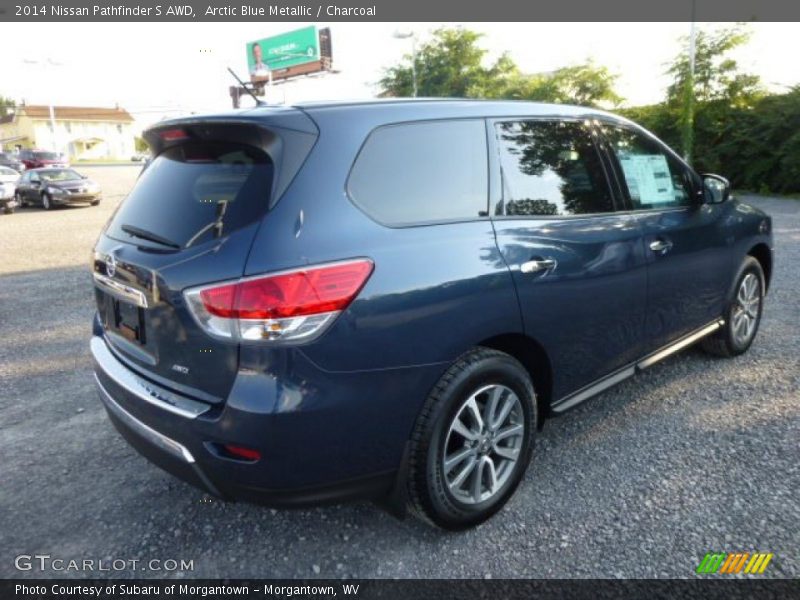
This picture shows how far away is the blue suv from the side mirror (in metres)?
1.10

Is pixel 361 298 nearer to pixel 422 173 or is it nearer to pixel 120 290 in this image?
pixel 422 173

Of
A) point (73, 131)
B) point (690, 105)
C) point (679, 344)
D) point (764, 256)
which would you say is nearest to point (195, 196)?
point (679, 344)

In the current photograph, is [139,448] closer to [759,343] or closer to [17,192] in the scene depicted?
[759,343]

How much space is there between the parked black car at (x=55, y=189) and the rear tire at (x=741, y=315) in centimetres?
2045

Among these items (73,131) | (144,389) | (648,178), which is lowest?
(144,389)

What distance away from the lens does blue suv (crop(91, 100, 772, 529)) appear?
1.91 m

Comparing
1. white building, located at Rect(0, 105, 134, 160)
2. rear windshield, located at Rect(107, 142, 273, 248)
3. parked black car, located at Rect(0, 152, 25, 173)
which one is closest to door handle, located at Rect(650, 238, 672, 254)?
rear windshield, located at Rect(107, 142, 273, 248)

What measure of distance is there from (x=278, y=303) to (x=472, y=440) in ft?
3.52

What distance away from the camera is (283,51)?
59.2 m

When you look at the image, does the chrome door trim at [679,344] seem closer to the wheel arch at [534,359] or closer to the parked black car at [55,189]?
the wheel arch at [534,359]

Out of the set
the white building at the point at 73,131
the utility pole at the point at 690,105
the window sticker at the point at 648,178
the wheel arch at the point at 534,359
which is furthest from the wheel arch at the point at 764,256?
the white building at the point at 73,131

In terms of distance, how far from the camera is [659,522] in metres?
2.49

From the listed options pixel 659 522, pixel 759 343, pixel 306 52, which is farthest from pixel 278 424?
pixel 306 52

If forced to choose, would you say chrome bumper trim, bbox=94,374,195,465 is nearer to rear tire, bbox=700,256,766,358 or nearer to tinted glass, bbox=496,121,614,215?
tinted glass, bbox=496,121,614,215
